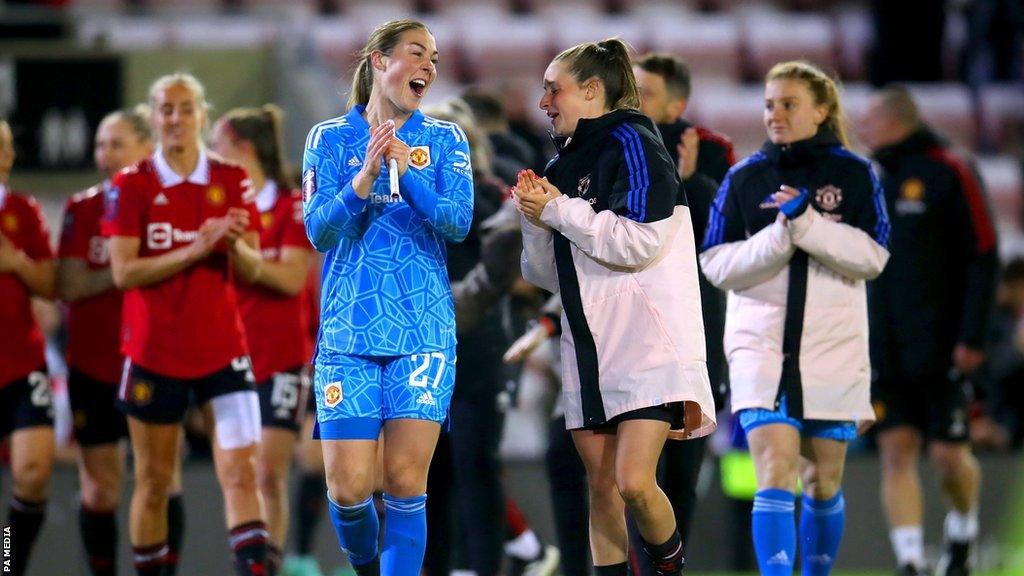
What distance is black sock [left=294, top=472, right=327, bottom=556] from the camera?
7.89m

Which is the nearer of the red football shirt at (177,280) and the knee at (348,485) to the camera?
the knee at (348,485)

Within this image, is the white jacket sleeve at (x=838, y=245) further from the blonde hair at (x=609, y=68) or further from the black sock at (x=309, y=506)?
the black sock at (x=309, y=506)

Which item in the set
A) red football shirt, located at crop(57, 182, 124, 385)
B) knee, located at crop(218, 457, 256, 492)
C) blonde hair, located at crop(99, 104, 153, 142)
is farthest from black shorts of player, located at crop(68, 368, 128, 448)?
blonde hair, located at crop(99, 104, 153, 142)

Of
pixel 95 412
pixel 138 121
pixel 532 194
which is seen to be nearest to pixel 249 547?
pixel 95 412

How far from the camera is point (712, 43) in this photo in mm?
14203

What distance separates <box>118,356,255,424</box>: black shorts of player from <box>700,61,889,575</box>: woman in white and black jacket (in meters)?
1.88

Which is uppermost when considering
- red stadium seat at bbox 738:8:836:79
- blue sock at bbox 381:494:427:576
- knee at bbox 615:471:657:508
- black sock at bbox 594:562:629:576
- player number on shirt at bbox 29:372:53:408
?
red stadium seat at bbox 738:8:836:79

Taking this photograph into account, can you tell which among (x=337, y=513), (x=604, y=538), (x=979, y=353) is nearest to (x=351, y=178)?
(x=337, y=513)

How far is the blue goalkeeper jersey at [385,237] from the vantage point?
4.76m

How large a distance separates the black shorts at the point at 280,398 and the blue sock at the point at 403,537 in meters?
2.06

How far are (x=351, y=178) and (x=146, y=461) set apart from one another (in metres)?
1.76

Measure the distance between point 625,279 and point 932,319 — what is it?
3161 millimetres

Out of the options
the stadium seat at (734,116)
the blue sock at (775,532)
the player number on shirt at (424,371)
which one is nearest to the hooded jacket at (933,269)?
the blue sock at (775,532)

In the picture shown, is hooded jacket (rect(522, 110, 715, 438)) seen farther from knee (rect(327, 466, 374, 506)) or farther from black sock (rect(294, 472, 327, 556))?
black sock (rect(294, 472, 327, 556))
